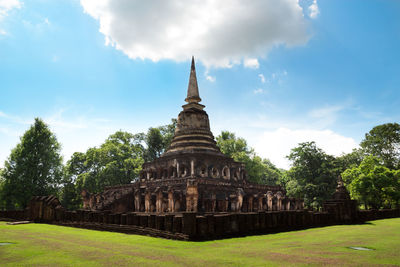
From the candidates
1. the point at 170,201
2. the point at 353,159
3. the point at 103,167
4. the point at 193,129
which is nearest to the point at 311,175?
the point at 353,159

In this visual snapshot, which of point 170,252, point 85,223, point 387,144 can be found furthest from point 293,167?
point 170,252

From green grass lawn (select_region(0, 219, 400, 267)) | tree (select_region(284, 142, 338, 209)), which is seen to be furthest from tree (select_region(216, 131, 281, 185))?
green grass lawn (select_region(0, 219, 400, 267))

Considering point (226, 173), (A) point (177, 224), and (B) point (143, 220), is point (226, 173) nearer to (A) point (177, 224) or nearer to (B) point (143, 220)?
(B) point (143, 220)

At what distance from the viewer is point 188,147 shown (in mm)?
33812

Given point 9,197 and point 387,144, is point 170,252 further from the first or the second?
point 387,144

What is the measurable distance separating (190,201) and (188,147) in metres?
12.9

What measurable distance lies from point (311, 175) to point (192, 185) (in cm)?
2624

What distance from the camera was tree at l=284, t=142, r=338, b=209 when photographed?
40062 millimetres

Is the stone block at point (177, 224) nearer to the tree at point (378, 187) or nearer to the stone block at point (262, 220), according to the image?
the stone block at point (262, 220)

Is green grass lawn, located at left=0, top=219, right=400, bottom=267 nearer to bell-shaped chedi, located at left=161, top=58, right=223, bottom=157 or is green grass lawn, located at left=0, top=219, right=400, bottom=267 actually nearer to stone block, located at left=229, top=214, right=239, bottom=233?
stone block, located at left=229, top=214, right=239, bottom=233

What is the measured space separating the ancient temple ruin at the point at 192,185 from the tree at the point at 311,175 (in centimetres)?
844

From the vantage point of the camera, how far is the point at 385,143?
4731 centimetres

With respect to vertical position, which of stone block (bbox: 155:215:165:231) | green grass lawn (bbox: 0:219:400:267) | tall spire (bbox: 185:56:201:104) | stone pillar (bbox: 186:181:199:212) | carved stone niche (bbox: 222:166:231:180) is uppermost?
tall spire (bbox: 185:56:201:104)

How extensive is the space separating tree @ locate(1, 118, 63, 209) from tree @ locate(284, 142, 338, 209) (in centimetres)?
3192
